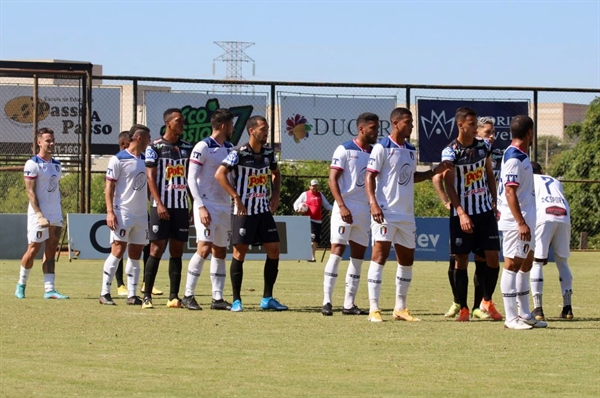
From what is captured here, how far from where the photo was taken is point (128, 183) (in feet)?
47.3

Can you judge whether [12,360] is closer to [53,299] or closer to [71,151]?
[53,299]

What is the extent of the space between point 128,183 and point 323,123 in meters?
14.1

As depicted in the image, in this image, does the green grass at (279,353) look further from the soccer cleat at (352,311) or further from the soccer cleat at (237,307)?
the soccer cleat at (352,311)

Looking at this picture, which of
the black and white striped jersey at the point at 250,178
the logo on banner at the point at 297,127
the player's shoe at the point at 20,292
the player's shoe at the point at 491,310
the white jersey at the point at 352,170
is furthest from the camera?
the logo on banner at the point at 297,127

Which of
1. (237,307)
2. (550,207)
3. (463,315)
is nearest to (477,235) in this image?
(463,315)

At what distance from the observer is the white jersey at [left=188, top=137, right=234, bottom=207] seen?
44.9ft

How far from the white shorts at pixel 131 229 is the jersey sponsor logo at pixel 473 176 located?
4142 mm

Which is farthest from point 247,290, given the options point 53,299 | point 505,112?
point 505,112

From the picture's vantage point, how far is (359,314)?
1335 cm

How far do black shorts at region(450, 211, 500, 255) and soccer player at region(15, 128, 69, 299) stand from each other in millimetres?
5493

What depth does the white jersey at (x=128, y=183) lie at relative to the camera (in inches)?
566

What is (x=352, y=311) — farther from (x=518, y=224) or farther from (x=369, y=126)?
(x=518, y=224)

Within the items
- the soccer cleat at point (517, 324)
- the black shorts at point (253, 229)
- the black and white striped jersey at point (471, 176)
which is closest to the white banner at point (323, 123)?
the black shorts at point (253, 229)

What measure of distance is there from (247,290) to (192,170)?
4468mm
